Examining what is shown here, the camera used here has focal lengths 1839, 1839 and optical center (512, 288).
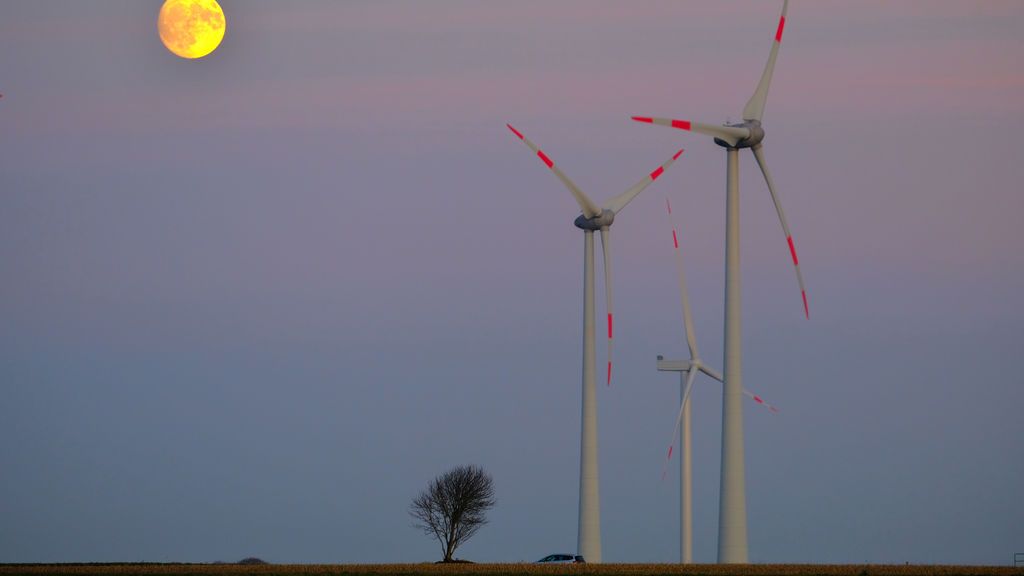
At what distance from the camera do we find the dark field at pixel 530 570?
10550 cm

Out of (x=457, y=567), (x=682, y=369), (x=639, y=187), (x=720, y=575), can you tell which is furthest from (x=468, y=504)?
(x=720, y=575)

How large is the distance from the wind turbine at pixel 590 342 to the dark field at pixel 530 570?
1753 centimetres

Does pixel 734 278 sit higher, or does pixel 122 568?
pixel 734 278

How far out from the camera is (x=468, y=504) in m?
160

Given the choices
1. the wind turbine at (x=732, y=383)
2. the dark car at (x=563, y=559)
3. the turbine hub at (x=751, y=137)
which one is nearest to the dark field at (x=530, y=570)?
the wind turbine at (x=732, y=383)

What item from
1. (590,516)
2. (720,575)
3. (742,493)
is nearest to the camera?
(720,575)

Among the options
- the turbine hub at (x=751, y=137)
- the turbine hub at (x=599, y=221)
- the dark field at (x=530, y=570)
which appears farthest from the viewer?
the turbine hub at (x=599, y=221)

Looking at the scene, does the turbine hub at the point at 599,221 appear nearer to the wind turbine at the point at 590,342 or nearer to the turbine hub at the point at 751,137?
the wind turbine at the point at 590,342

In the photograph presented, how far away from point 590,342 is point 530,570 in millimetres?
30174

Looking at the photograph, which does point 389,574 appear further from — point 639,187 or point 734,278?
point 639,187

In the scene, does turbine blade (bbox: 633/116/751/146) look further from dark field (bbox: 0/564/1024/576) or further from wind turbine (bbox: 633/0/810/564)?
dark field (bbox: 0/564/1024/576)

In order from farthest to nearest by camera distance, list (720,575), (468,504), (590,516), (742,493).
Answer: (468,504), (590,516), (742,493), (720,575)

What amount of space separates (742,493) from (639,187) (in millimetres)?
34156

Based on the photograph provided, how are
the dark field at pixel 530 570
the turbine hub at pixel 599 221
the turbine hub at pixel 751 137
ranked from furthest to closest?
the turbine hub at pixel 599 221
the turbine hub at pixel 751 137
the dark field at pixel 530 570
